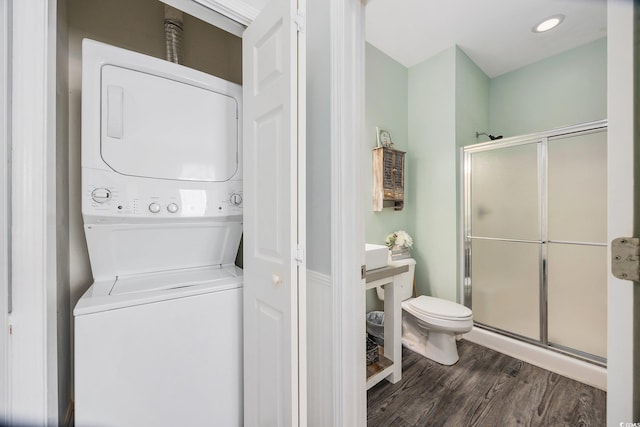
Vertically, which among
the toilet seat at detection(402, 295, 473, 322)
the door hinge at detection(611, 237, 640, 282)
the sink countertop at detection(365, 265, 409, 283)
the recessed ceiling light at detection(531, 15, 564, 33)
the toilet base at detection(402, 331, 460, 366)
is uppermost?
the recessed ceiling light at detection(531, 15, 564, 33)

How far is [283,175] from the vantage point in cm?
95

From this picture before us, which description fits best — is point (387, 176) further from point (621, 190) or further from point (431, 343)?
point (621, 190)

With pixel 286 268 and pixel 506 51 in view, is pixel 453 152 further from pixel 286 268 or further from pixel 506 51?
pixel 286 268

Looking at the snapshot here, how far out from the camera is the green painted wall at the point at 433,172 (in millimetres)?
2531

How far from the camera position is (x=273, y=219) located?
3.37 ft

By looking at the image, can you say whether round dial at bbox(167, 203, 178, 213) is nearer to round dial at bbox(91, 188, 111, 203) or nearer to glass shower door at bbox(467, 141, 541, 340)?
round dial at bbox(91, 188, 111, 203)

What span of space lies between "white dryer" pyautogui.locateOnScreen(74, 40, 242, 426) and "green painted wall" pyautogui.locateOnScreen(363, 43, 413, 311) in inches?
56.6

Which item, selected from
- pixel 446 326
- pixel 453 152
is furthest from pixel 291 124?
pixel 453 152

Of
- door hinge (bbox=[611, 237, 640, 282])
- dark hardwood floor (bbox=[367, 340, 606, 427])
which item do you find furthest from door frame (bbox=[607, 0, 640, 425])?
dark hardwood floor (bbox=[367, 340, 606, 427])

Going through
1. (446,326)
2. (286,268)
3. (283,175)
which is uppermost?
(283,175)

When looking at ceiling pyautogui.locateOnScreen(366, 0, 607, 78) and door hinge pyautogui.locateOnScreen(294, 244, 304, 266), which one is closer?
door hinge pyautogui.locateOnScreen(294, 244, 304, 266)

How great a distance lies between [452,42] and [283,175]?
2555 mm

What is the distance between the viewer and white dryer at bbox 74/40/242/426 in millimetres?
1000

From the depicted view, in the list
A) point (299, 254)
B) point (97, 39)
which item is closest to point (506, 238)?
point (299, 254)
